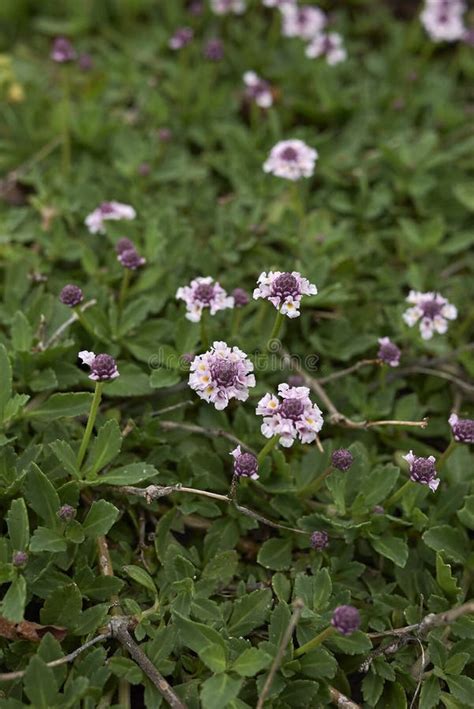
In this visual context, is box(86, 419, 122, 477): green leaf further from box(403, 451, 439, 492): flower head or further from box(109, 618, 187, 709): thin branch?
box(403, 451, 439, 492): flower head

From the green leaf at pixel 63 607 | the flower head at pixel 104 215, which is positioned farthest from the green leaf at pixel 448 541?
the flower head at pixel 104 215

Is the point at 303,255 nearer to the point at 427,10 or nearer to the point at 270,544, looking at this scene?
the point at 270,544

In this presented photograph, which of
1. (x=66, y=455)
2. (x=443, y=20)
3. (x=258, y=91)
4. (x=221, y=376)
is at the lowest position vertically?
(x=66, y=455)

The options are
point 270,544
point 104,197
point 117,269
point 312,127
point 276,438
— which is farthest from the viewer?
point 312,127

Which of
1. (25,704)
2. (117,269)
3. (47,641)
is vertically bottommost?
(25,704)

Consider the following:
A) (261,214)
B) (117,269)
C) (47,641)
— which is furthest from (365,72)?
(47,641)

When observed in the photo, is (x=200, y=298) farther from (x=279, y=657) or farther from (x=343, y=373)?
(x=279, y=657)

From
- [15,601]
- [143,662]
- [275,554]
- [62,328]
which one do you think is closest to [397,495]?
[275,554]
